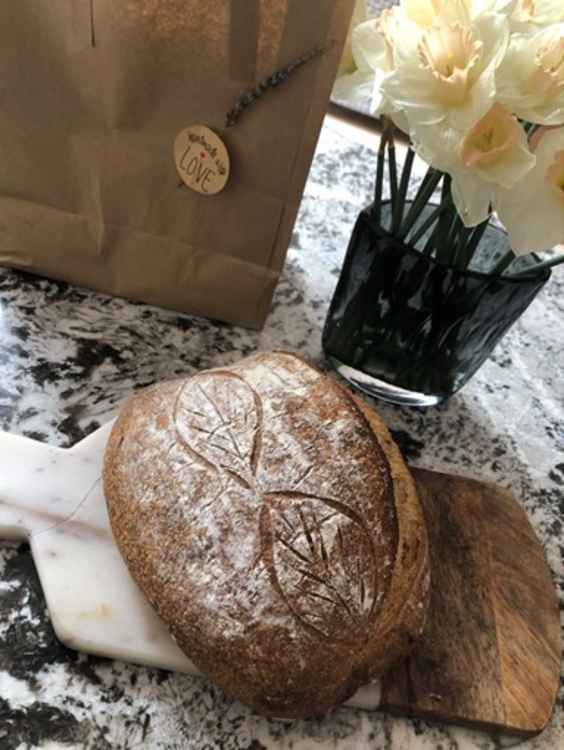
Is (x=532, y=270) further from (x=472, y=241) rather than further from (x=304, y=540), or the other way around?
(x=304, y=540)

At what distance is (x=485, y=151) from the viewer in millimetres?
636

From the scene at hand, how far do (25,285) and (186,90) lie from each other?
13.3 inches

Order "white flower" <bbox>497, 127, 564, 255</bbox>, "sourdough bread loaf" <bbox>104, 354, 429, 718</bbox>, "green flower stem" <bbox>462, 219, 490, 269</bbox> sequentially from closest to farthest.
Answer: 1. "sourdough bread loaf" <bbox>104, 354, 429, 718</bbox>
2. "white flower" <bbox>497, 127, 564, 255</bbox>
3. "green flower stem" <bbox>462, 219, 490, 269</bbox>

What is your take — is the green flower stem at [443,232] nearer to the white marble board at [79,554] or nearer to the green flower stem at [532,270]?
the green flower stem at [532,270]

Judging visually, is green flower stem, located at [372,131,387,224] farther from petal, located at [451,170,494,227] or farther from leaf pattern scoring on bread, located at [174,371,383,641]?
leaf pattern scoring on bread, located at [174,371,383,641]

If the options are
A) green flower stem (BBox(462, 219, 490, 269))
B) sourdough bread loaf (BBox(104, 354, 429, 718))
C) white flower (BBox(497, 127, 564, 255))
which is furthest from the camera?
green flower stem (BBox(462, 219, 490, 269))

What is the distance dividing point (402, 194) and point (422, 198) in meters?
0.03

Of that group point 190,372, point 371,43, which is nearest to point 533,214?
point 371,43

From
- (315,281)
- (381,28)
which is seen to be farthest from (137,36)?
(315,281)

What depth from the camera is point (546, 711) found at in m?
0.66

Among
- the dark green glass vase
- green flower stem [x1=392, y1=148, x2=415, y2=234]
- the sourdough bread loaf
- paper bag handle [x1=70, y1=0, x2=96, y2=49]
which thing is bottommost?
the sourdough bread loaf

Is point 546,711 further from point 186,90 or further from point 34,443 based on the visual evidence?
point 186,90

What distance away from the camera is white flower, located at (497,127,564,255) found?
2.21 ft

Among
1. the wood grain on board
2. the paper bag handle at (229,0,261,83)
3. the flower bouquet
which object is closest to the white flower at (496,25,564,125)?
the flower bouquet
